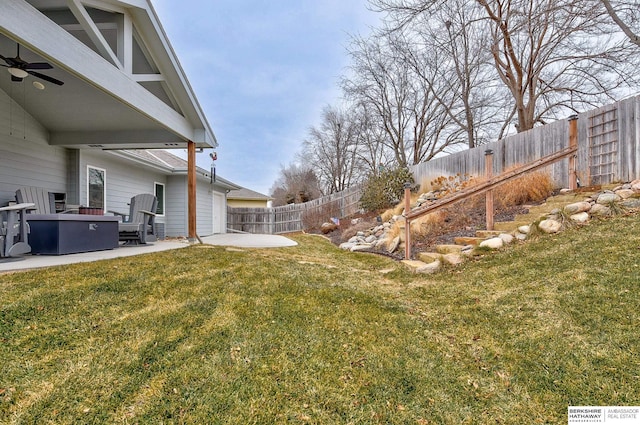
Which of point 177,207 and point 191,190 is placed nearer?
point 191,190

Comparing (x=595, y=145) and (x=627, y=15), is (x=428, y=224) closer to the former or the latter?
(x=595, y=145)

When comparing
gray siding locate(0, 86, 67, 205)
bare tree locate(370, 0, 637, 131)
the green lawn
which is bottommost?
the green lawn

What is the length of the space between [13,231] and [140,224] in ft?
7.53

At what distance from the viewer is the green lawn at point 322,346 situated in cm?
162

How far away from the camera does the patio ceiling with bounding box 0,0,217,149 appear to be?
Result: 341 cm

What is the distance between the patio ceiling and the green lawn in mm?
2652

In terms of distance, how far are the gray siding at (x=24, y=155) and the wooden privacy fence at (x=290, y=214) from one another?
9.08m

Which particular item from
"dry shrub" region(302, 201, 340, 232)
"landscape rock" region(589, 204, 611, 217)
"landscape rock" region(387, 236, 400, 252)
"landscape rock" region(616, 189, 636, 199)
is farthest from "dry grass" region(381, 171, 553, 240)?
"dry shrub" region(302, 201, 340, 232)

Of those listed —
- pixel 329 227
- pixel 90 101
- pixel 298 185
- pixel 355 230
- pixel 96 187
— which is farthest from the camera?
pixel 298 185

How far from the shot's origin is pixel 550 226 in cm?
426

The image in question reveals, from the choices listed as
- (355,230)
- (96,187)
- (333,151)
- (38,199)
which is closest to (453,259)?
(355,230)

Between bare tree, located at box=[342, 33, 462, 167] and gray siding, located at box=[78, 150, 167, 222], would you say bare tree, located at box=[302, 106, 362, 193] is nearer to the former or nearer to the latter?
bare tree, located at box=[342, 33, 462, 167]

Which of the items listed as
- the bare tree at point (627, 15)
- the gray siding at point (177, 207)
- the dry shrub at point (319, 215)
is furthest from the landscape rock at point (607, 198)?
the gray siding at point (177, 207)

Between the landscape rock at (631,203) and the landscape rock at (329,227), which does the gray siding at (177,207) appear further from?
the landscape rock at (631,203)
